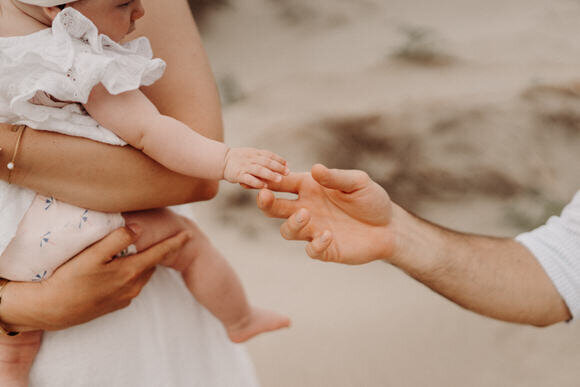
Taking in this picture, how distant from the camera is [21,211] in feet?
4.59

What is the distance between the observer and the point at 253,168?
130 cm

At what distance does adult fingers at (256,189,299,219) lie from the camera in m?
1.37

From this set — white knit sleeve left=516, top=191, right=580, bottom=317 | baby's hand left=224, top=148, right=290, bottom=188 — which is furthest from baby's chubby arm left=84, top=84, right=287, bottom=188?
white knit sleeve left=516, top=191, right=580, bottom=317

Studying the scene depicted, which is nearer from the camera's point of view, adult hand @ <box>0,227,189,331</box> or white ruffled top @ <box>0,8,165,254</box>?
white ruffled top @ <box>0,8,165,254</box>

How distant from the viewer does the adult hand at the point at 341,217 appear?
4.86ft

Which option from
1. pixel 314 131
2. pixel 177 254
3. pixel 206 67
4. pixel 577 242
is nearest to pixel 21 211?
pixel 177 254

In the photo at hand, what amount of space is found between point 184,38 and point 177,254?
62cm

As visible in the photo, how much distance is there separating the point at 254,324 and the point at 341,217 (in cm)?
66

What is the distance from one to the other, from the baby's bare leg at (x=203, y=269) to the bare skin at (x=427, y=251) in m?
0.33

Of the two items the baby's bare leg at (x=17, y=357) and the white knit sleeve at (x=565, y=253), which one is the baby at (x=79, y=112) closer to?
→ the baby's bare leg at (x=17, y=357)

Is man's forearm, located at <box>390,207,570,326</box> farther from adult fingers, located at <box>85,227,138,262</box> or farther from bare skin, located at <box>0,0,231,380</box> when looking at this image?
adult fingers, located at <box>85,227,138,262</box>

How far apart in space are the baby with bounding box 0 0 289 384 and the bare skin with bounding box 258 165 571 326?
0.79ft

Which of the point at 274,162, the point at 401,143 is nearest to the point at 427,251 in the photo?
the point at 274,162

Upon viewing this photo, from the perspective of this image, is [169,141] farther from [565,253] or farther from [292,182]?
[565,253]
